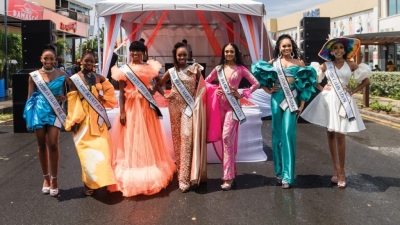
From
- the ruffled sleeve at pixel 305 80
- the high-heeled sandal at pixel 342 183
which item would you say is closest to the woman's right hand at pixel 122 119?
the ruffled sleeve at pixel 305 80

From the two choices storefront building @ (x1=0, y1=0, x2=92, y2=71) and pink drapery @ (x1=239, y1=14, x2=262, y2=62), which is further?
storefront building @ (x1=0, y1=0, x2=92, y2=71)

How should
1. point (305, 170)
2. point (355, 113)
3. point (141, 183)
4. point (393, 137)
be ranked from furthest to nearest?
point (393, 137), point (305, 170), point (355, 113), point (141, 183)

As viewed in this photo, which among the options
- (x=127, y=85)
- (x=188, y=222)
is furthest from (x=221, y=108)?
(x=188, y=222)

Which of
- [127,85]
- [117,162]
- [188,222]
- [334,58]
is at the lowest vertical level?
[188,222]

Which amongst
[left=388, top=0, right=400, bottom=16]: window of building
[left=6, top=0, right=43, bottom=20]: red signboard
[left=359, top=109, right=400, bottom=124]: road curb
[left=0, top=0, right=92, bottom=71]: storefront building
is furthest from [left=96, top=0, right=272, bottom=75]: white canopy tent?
[left=388, top=0, right=400, bottom=16]: window of building

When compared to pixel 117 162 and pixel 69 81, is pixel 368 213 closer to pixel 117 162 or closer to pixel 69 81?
pixel 117 162

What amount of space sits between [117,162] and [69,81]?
1.00 m

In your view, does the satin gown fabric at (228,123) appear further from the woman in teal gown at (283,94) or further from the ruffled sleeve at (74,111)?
the ruffled sleeve at (74,111)

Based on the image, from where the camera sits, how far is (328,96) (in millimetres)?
4473

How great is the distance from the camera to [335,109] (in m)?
4.38

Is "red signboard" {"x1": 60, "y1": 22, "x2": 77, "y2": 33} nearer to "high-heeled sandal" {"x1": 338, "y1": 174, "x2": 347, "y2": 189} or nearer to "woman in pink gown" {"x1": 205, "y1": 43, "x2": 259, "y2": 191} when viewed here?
"woman in pink gown" {"x1": 205, "y1": 43, "x2": 259, "y2": 191}

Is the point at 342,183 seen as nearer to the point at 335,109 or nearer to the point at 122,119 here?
the point at 335,109

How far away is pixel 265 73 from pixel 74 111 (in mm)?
2067

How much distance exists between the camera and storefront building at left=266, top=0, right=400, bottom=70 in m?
18.3
